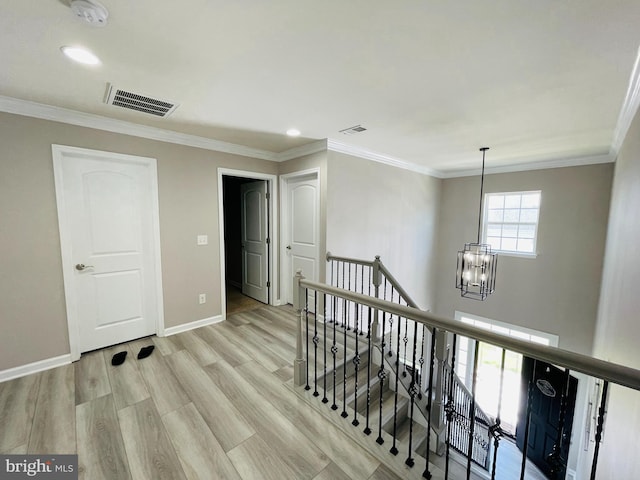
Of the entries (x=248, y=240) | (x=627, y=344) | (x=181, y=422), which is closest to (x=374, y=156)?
(x=248, y=240)

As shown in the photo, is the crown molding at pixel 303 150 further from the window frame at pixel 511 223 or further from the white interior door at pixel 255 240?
the window frame at pixel 511 223

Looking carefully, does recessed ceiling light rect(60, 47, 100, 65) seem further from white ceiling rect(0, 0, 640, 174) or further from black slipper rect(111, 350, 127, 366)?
black slipper rect(111, 350, 127, 366)

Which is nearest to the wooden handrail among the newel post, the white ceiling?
the newel post

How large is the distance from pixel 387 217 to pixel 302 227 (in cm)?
150

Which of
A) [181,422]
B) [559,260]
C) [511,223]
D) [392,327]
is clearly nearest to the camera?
[181,422]

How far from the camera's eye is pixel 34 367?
243 cm

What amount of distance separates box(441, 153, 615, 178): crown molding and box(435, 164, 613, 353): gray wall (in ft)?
0.24

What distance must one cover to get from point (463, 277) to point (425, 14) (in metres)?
3.46

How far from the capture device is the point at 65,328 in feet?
8.49

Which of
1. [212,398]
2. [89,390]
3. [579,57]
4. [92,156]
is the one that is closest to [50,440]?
[89,390]

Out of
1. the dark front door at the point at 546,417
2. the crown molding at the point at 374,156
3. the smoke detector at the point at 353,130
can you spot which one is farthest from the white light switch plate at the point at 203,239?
the dark front door at the point at 546,417

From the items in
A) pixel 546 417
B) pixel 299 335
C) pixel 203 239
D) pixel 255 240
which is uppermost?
pixel 203 239

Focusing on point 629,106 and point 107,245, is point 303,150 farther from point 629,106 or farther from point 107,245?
point 629,106

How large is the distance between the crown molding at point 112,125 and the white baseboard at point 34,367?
2.30 m
